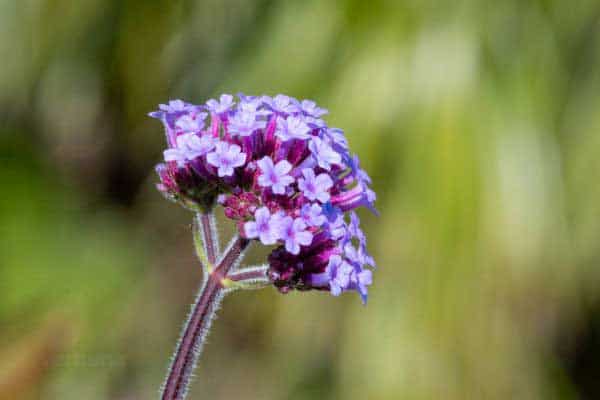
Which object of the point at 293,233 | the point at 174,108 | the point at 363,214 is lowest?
the point at 363,214

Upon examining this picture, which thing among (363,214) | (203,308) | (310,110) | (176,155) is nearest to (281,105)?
(310,110)

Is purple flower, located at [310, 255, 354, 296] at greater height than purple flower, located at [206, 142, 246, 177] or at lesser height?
lesser

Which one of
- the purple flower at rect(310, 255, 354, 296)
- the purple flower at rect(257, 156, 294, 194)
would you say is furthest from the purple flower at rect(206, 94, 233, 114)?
the purple flower at rect(310, 255, 354, 296)

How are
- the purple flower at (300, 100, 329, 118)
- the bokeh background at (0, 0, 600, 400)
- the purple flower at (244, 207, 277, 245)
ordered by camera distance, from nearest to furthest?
1. the purple flower at (244, 207, 277, 245)
2. the purple flower at (300, 100, 329, 118)
3. the bokeh background at (0, 0, 600, 400)

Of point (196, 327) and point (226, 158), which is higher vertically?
point (226, 158)

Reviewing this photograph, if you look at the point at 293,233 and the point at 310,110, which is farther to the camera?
the point at 310,110

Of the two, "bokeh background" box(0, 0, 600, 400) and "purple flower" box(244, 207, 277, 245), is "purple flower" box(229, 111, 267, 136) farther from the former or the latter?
"bokeh background" box(0, 0, 600, 400)

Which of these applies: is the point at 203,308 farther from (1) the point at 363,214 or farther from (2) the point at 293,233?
(1) the point at 363,214
